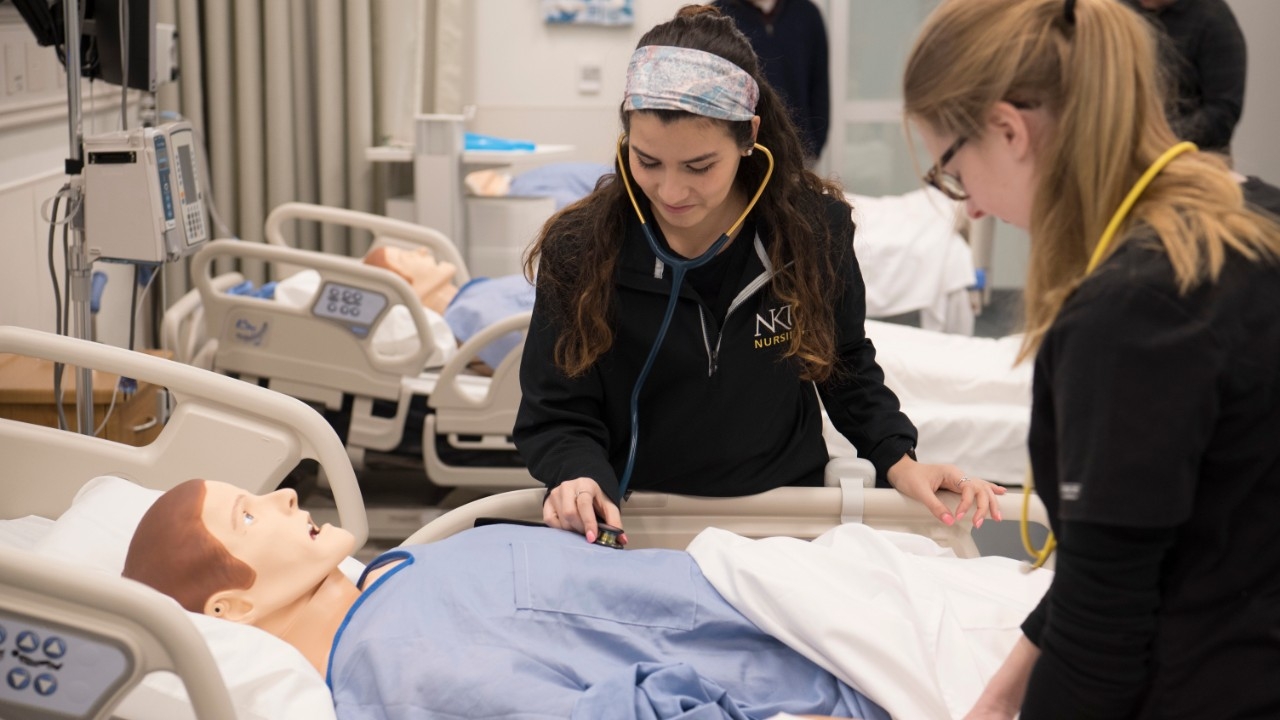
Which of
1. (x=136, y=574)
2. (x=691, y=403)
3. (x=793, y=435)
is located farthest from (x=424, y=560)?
(x=793, y=435)

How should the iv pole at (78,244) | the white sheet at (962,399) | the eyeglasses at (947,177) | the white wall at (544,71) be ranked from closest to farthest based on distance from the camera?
the eyeglasses at (947,177) < the iv pole at (78,244) < the white sheet at (962,399) < the white wall at (544,71)

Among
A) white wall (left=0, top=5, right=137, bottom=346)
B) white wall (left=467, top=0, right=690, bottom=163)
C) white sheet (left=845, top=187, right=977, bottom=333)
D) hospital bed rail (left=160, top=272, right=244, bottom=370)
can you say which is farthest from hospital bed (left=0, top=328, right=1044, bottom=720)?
white wall (left=467, top=0, right=690, bottom=163)

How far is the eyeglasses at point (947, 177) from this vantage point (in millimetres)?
1078

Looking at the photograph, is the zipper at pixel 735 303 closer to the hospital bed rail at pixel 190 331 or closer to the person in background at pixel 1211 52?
the person in background at pixel 1211 52

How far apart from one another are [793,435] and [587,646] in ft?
2.03

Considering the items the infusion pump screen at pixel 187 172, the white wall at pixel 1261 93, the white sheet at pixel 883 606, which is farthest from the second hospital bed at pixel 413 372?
the white wall at pixel 1261 93

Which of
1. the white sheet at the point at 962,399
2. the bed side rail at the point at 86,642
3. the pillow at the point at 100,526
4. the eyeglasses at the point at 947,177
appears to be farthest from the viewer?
the white sheet at the point at 962,399

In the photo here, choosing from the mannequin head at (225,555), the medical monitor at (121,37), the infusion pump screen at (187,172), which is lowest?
the mannequin head at (225,555)

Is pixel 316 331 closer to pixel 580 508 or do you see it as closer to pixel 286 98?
pixel 286 98

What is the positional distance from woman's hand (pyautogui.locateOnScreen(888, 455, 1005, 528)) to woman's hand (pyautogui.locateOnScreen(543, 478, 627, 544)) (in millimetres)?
463

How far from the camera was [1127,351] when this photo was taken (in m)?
0.92

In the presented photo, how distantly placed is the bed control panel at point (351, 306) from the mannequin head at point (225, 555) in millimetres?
1895

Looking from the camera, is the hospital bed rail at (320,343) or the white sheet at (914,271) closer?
the hospital bed rail at (320,343)

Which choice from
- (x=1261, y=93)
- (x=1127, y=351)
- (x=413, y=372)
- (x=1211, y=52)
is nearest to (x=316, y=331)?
(x=413, y=372)
